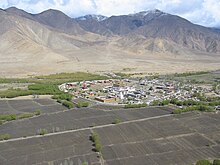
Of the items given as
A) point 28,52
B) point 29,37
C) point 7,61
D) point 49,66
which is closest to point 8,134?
point 49,66

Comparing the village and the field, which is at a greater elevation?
the village

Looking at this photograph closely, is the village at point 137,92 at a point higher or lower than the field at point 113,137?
higher

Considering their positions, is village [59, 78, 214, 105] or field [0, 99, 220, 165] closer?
field [0, 99, 220, 165]

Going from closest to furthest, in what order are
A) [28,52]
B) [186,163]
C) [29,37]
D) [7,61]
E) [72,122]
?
[186,163] → [72,122] → [7,61] → [28,52] → [29,37]

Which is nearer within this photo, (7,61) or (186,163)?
(186,163)

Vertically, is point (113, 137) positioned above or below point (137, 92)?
below

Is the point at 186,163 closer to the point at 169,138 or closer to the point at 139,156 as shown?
the point at 139,156

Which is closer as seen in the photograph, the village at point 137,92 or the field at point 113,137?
the field at point 113,137

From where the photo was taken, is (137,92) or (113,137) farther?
(137,92)
